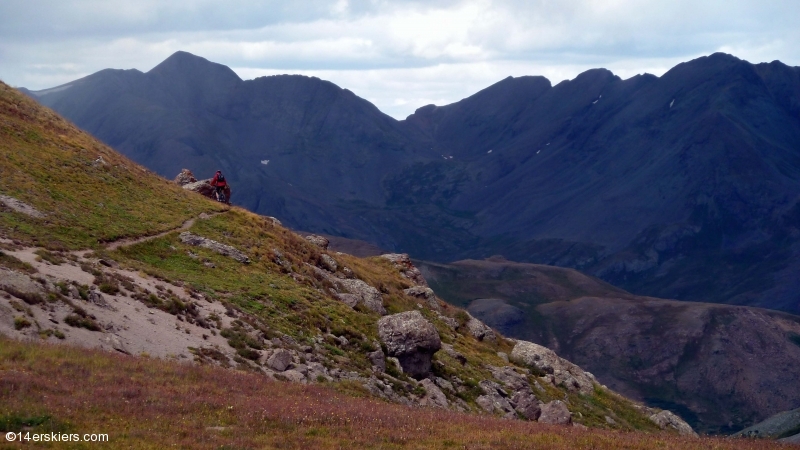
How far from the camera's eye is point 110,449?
53.1ft

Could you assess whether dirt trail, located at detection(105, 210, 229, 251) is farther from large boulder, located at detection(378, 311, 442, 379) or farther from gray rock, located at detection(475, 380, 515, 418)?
gray rock, located at detection(475, 380, 515, 418)

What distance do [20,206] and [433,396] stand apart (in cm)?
2088

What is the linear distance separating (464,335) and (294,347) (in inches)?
848

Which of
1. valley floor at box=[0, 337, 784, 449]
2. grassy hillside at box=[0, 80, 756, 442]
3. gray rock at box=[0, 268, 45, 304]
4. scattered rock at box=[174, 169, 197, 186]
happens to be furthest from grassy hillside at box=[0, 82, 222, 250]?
valley floor at box=[0, 337, 784, 449]

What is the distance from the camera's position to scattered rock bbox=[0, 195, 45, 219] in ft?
115

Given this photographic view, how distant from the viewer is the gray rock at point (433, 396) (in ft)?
108

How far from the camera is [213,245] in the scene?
1615 inches

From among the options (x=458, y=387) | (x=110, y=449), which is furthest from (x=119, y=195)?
(x=110, y=449)

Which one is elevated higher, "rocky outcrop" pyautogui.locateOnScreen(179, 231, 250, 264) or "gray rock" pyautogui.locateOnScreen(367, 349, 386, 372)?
"rocky outcrop" pyautogui.locateOnScreen(179, 231, 250, 264)

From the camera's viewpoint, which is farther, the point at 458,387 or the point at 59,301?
the point at 458,387

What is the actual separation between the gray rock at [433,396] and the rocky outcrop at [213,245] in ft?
40.6

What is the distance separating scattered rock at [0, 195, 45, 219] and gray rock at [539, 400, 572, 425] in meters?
24.6

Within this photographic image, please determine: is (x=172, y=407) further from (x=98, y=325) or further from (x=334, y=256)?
(x=334, y=256)

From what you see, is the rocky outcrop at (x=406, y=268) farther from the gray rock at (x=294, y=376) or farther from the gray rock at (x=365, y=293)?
the gray rock at (x=294, y=376)
